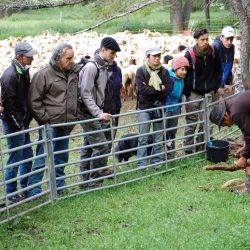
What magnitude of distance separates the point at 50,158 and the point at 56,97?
0.79 metres

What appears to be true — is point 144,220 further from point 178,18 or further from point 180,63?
point 178,18

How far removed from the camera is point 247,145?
7.05 metres

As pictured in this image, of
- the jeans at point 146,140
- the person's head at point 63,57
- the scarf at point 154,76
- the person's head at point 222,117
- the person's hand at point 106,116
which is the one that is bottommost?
the jeans at point 146,140

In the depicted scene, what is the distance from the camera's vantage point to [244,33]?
35.8 feet

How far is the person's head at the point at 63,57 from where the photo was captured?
7.75 metres

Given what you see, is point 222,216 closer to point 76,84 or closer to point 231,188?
point 231,188

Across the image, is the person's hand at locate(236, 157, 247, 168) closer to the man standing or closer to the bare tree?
the man standing

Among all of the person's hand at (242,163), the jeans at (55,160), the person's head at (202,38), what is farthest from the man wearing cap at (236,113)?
the person's head at (202,38)

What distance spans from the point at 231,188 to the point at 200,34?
287cm

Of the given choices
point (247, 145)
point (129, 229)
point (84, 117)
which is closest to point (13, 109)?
point (84, 117)

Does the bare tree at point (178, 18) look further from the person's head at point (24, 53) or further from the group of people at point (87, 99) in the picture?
the person's head at point (24, 53)

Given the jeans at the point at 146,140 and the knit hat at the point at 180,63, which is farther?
the knit hat at the point at 180,63

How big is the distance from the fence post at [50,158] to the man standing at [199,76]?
264 centimetres

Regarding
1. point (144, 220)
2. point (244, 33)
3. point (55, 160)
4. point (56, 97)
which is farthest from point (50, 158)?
point (244, 33)
